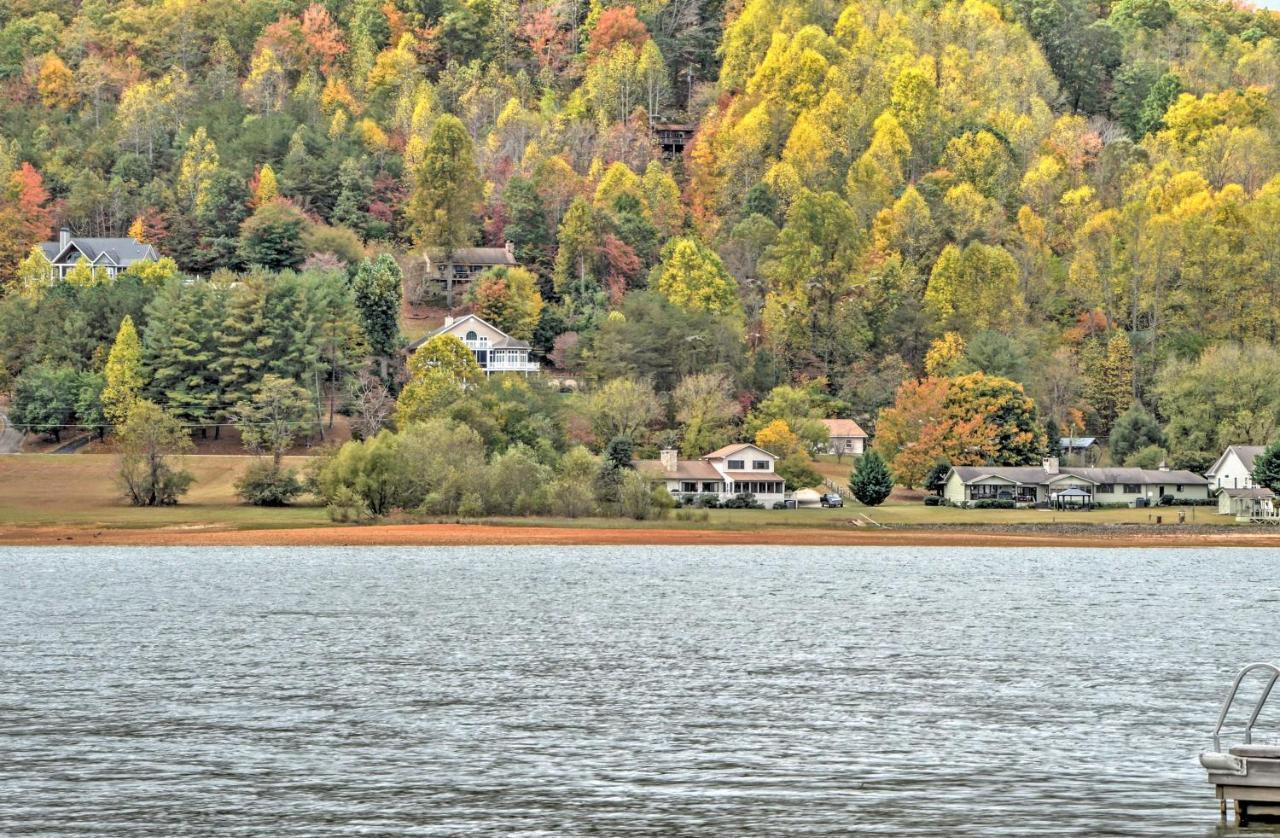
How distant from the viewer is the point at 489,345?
172m

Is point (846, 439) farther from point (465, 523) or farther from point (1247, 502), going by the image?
point (465, 523)

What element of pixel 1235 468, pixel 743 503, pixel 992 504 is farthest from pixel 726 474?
pixel 1235 468

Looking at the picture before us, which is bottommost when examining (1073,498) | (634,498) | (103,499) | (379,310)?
(1073,498)

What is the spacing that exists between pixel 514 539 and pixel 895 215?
95.0 meters

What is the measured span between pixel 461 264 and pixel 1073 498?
7425 centimetres

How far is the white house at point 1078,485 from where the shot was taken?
14500cm

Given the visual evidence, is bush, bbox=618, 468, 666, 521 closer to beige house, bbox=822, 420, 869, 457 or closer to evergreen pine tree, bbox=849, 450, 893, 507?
evergreen pine tree, bbox=849, 450, 893, 507

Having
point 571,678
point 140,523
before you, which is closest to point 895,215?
point 140,523

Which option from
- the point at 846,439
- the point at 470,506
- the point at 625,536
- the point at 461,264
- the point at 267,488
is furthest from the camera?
the point at 461,264

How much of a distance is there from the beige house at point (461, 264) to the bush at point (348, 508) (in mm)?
75754

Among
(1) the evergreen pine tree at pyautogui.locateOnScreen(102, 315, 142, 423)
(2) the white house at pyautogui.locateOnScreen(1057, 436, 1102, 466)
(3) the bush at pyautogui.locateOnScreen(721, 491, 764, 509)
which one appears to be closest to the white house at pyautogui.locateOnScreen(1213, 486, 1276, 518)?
(2) the white house at pyautogui.locateOnScreen(1057, 436, 1102, 466)

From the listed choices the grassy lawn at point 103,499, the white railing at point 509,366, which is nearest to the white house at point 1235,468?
the white railing at point 509,366

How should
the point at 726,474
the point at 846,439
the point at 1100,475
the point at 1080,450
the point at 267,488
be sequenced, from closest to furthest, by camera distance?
the point at 267,488
the point at 726,474
the point at 1100,475
the point at 846,439
the point at 1080,450

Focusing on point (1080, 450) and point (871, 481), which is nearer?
point (871, 481)
